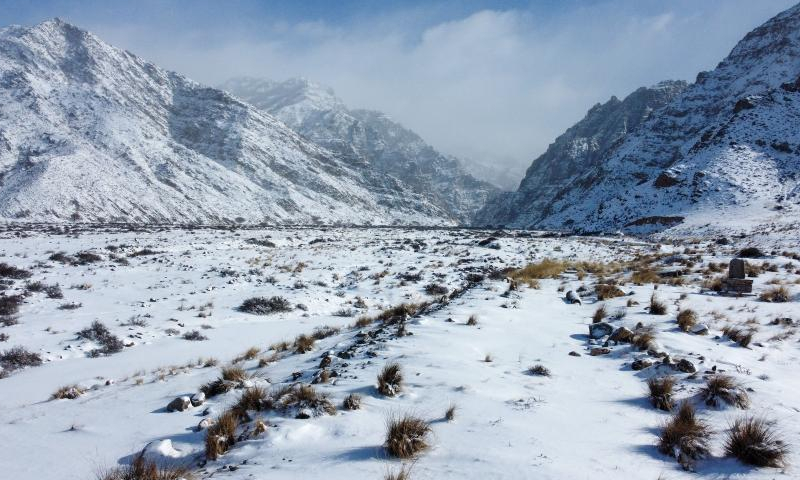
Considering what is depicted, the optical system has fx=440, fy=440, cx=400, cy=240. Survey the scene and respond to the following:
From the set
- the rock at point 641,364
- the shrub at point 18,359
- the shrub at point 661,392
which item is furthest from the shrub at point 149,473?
the shrub at point 18,359

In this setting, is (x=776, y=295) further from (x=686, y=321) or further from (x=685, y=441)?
(x=685, y=441)

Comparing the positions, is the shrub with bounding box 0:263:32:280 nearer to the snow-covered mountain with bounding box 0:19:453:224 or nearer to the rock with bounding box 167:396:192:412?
the rock with bounding box 167:396:192:412

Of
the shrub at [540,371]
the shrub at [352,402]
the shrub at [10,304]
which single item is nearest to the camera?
the shrub at [352,402]

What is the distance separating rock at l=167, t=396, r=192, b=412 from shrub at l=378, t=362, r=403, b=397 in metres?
2.60

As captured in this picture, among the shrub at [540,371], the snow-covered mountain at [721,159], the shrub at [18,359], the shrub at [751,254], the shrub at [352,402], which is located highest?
the snow-covered mountain at [721,159]

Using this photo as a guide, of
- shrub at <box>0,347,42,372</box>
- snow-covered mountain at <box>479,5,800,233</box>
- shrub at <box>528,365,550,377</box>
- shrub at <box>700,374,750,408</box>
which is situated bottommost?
shrub at <box>0,347,42,372</box>

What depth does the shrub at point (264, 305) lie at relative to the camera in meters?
15.2

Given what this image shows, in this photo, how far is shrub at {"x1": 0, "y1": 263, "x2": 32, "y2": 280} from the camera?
59.2 ft

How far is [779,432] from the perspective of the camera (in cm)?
411

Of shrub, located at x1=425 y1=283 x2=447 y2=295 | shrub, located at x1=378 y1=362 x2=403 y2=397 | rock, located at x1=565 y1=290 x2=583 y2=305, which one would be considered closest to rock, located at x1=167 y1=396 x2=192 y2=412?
shrub, located at x1=378 y1=362 x2=403 y2=397

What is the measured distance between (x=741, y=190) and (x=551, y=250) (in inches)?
1710

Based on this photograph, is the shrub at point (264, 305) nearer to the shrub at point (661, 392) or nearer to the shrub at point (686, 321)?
the shrub at point (686, 321)

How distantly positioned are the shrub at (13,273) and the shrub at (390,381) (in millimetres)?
19463

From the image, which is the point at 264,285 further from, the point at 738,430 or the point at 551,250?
the point at 551,250
